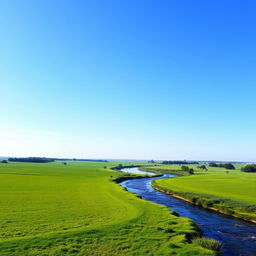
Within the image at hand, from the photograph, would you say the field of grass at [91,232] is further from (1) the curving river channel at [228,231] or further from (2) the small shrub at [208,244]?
(1) the curving river channel at [228,231]

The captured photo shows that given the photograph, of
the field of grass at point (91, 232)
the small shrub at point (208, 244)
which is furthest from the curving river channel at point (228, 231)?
the field of grass at point (91, 232)

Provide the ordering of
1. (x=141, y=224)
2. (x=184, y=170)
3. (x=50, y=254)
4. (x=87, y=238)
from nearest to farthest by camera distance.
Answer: (x=50, y=254)
(x=87, y=238)
(x=141, y=224)
(x=184, y=170)

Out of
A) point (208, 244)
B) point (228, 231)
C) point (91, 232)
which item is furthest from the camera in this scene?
point (228, 231)

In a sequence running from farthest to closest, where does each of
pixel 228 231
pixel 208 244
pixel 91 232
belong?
pixel 228 231 < pixel 91 232 < pixel 208 244

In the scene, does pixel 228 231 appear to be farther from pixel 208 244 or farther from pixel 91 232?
pixel 91 232

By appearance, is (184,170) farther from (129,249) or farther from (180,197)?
(129,249)

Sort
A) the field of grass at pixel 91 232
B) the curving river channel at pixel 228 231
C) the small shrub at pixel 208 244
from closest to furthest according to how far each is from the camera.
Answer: the field of grass at pixel 91 232
the small shrub at pixel 208 244
the curving river channel at pixel 228 231

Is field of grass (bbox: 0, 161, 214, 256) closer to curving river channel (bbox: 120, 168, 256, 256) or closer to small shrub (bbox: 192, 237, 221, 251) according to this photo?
small shrub (bbox: 192, 237, 221, 251)

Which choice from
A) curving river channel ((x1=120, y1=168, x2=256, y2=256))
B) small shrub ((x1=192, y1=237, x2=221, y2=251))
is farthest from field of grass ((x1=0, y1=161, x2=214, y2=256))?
curving river channel ((x1=120, y1=168, x2=256, y2=256))

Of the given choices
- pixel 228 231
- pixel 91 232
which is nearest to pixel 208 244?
pixel 228 231

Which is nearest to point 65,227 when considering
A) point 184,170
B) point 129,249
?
point 129,249

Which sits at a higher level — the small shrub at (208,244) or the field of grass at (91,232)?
the field of grass at (91,232)
